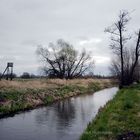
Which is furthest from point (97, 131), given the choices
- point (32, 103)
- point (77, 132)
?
point (32, 103)

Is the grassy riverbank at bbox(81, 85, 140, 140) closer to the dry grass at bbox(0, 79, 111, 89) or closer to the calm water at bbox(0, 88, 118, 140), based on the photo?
the calm water at bbox(0, 88, 118, 140)

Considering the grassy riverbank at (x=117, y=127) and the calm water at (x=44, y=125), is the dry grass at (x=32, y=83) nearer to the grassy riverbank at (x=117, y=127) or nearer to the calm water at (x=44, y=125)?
the calm water at (x=44, y=125)

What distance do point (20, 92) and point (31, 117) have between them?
6906mm

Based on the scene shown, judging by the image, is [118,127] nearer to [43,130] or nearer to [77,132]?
[77,132]

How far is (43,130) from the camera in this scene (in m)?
16.5

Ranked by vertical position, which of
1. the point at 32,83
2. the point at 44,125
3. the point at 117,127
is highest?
the point at 32,83

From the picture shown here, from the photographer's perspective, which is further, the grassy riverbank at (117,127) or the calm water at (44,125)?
the calm water at (44,125)

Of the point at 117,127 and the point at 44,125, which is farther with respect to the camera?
→ the point at 44,125

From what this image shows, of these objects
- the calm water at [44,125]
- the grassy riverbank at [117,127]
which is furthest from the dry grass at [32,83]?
the grassy riverbank at [117,127]

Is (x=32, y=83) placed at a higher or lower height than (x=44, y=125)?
higher

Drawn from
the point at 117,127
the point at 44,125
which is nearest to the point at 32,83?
the point at 44,125

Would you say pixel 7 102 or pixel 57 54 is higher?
pixel 57 54

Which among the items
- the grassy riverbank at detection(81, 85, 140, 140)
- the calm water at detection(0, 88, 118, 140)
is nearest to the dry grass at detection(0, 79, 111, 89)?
the calm water at detection(0, 88, 118, 140)

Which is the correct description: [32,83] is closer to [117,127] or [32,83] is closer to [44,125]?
[44,125]
